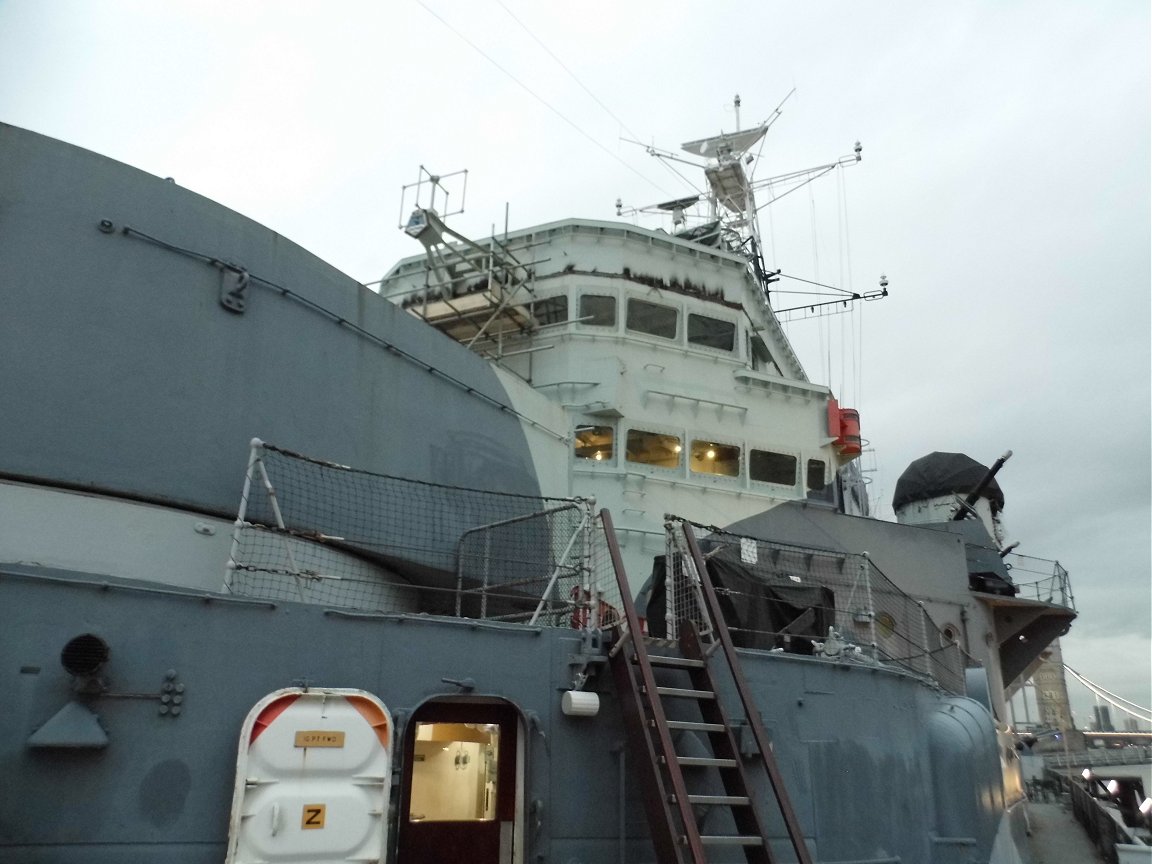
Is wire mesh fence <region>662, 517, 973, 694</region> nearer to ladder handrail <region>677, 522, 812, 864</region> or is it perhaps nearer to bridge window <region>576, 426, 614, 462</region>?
ladder handrail <region>677, 522, 812, 864</region>

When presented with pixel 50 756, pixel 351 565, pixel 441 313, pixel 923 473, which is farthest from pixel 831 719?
pixel 923 473

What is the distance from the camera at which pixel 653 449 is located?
34.7 ft

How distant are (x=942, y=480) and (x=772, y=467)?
12.4 metres

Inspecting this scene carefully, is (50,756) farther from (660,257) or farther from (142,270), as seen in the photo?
(660,257)

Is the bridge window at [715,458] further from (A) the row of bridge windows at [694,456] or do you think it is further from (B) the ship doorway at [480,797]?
(B) the ship doorway at [480,797]

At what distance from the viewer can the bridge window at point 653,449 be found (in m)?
10.5

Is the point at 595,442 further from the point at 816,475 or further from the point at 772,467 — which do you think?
the point at 816,475

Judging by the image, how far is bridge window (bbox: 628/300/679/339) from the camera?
1129 cm

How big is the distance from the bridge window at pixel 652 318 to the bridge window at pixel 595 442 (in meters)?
1.55

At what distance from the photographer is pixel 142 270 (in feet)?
18.3

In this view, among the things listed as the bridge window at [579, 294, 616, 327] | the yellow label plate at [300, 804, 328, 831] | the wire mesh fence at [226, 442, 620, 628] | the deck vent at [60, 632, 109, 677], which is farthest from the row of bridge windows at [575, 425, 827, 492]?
the deck vent at [60, 632, 109, 677]

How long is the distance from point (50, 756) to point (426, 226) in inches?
294

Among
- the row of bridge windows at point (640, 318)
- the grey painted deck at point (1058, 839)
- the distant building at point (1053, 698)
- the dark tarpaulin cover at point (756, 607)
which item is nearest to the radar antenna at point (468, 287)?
the row of bridge windows at point (640, 318)

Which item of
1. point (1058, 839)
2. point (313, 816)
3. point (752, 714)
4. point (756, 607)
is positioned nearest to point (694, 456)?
point (756, 607)
